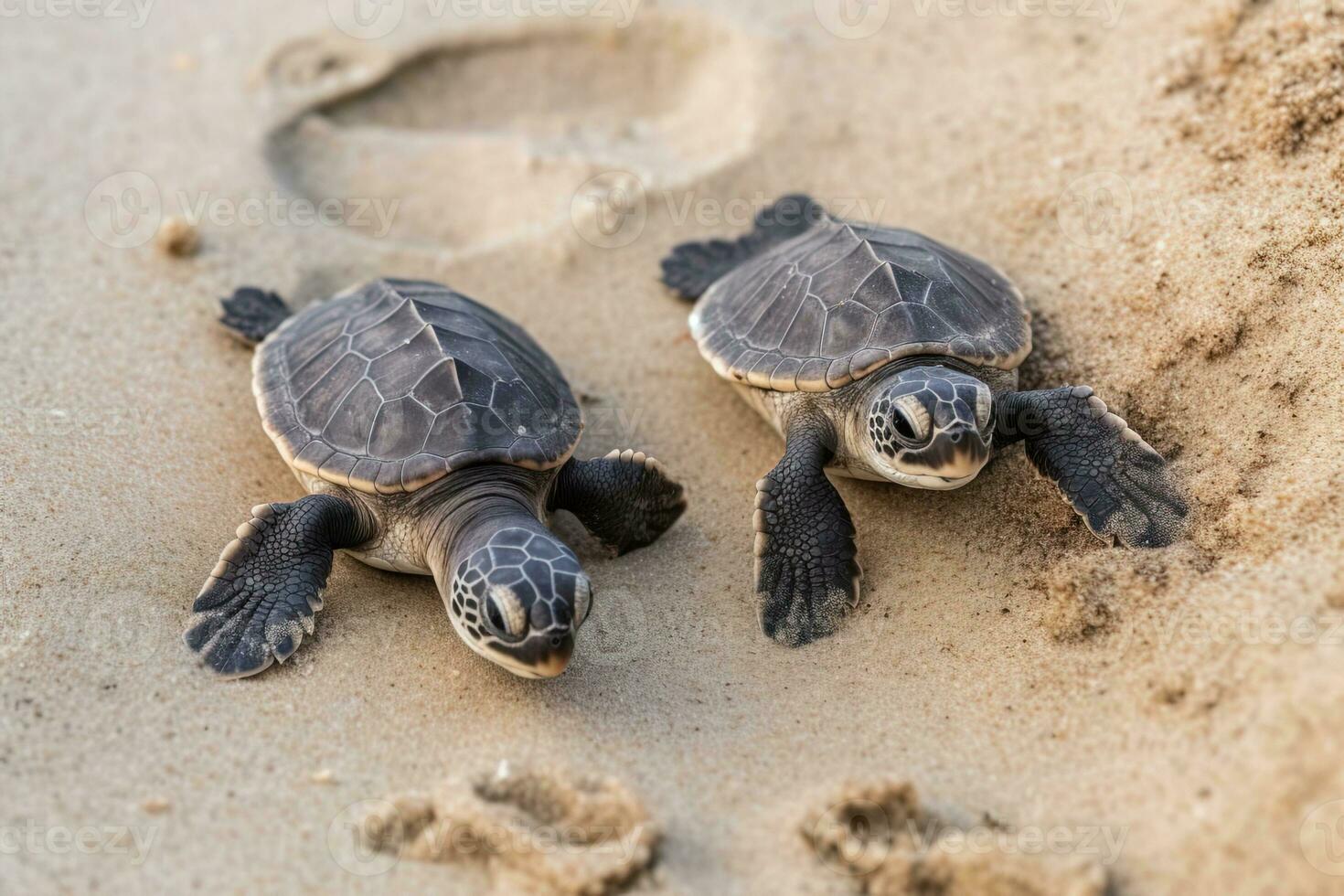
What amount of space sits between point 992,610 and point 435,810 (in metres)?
2.12

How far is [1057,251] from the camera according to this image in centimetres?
500

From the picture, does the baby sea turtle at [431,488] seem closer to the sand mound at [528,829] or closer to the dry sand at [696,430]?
the dry sand at [696,430]

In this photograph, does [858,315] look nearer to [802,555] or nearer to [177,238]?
[802,555]

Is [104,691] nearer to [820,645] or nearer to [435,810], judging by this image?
[435,810]

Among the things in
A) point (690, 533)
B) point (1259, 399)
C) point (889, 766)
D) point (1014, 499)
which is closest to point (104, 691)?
point (690, 533)

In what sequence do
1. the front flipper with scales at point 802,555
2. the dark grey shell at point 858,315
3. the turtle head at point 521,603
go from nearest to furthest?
the turtle head at point 521,603, the front flipper with scales at point 802,555, the dark grey shell at point 858,315

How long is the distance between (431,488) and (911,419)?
186cm

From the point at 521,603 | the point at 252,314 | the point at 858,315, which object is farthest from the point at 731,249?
the point at 521,603

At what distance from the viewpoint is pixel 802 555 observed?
13.1ft

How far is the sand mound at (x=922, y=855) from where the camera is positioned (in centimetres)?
273

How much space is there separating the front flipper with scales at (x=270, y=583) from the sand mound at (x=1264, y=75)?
4347mm

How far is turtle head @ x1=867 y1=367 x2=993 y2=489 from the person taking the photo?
3705 mm

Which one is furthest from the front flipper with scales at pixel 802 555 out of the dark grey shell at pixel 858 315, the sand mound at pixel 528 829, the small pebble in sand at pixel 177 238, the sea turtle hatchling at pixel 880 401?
the small pebble in sand at pixel 177 238

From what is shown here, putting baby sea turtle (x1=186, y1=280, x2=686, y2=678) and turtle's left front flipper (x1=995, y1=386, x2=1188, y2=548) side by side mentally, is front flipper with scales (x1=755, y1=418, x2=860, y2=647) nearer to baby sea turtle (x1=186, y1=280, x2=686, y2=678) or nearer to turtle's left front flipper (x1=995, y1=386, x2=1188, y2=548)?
baby sea turtle (x1=186, y1=280, x2=686, y2=678)
